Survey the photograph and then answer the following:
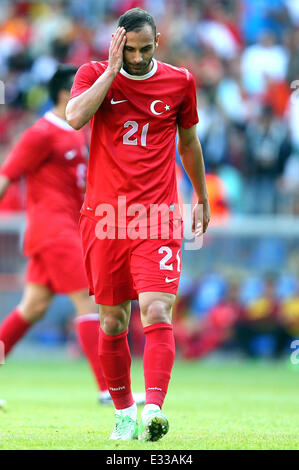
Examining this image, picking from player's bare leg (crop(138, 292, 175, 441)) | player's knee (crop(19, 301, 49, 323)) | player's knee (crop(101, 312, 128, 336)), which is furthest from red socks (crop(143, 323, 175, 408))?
player's knee (crop(19, 301, 49, 323))

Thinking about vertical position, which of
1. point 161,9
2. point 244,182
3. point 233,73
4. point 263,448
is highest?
point 161,9

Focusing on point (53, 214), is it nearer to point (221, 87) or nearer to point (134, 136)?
point (134, 136)

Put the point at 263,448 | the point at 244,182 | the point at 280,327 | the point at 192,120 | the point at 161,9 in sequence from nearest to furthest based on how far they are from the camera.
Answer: the point at 263,448, the point at 192,120, the point at 280,327, the point at 244,182, the point at 161,9

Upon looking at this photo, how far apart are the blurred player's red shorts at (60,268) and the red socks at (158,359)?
3.20 m

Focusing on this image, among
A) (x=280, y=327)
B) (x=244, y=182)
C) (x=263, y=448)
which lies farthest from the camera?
(x=244, y=182)

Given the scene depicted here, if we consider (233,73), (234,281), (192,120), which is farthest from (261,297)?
(192,120)

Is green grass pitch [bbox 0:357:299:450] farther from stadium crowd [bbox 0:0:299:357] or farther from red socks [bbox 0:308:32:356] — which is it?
stadium crowd [bbox 0:0:299:357]

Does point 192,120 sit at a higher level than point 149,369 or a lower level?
higher

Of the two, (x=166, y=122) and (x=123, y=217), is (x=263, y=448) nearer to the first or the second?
(x=123, y=217)

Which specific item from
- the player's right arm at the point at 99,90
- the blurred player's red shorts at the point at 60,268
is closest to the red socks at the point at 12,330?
the blurred player's red shorts at the point at 60,268

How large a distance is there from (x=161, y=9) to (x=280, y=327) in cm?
807

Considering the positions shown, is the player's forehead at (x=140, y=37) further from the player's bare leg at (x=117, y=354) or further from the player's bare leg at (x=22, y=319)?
the player's bare leg at (x=22, y=319)

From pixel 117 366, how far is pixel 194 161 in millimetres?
1361

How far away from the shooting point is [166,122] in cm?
575
